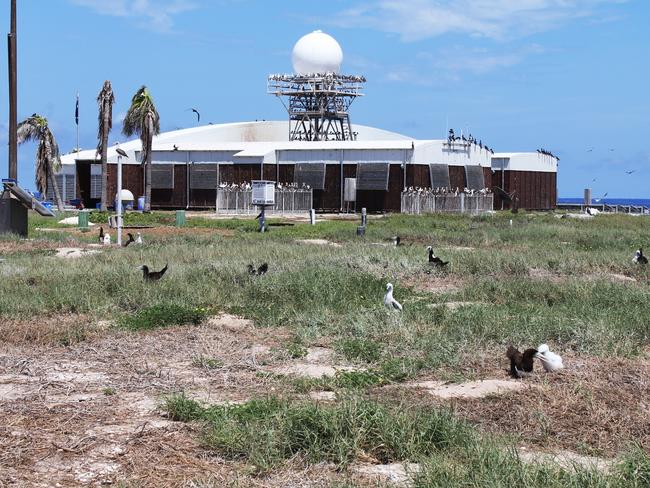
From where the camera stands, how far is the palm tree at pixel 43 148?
200 feet

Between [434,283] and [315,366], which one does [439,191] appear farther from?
[315,366]

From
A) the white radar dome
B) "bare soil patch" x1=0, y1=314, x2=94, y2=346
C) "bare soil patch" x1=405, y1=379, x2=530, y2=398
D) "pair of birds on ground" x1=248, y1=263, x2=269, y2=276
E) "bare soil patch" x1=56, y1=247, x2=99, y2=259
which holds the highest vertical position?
the white radar dome

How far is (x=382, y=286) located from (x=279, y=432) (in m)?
10.4

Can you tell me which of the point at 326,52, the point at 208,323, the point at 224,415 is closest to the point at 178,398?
the point at 224,415

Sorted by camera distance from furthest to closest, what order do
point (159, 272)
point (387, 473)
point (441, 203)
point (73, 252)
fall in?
point (441, 203)
point (73, 252)
point (159, 272)
point (387, 473)

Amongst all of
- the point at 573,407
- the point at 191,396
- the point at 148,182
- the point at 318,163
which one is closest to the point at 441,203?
the point at 318,163

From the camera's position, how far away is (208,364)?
38.4ft

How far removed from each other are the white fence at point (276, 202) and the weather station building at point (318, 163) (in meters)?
0.59

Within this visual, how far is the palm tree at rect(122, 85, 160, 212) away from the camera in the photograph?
5347cm

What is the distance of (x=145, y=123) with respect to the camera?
53.5 m

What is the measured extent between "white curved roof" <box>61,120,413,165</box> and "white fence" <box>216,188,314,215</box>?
212 inches

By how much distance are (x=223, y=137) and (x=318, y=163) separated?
689 inches

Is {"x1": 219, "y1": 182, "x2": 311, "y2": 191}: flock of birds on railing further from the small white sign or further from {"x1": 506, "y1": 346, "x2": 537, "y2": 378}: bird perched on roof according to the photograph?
{"x1": 506, "y1": 346, "x2": 537, "y2": 378}: bird perched on roof

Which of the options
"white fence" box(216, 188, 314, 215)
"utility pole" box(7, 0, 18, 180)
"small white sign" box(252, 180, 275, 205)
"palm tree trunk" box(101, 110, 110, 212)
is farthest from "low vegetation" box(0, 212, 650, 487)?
"palm tree trunk" box(101, 110, 110, 212)
